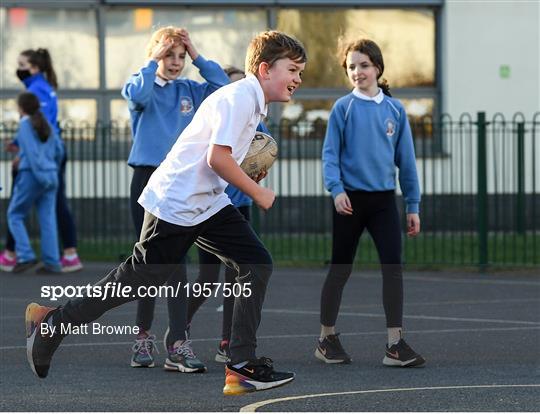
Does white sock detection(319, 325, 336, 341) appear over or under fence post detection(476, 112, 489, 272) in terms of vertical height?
under

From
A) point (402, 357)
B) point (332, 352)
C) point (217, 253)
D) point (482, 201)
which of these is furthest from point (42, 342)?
point (482, 201)

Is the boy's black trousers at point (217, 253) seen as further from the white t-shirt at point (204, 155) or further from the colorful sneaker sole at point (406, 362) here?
the colorful sneaker sole at point (406, 362)

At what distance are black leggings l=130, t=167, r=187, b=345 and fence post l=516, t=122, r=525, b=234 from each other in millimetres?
8849

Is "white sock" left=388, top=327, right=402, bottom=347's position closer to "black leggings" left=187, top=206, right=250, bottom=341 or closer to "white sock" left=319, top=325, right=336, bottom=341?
"white sock" left=319, top=325, right=336, bottom=341

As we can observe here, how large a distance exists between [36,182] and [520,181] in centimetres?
600

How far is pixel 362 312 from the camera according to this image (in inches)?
452

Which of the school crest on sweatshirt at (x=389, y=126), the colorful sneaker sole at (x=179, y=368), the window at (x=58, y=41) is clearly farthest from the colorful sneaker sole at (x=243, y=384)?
the window at (x=58, y=41)

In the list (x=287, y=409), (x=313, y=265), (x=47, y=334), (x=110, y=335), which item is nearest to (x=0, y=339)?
(x=110, y=335)

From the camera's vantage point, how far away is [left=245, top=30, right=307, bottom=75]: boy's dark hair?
6961 millimetres

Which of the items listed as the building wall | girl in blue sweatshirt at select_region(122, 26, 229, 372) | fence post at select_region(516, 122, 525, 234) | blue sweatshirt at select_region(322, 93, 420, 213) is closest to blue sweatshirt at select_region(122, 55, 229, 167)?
girl in blue sweatshirt at select_region(122, 26, 229, 372)

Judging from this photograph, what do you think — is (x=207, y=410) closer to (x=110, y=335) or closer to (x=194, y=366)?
(x=194, y=366)

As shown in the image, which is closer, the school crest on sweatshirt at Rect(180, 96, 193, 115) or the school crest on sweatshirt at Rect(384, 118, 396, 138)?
the school crest on sweatshirt at Rect(180, 96, 193, 115)

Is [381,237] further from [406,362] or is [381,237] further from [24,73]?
[24,73]

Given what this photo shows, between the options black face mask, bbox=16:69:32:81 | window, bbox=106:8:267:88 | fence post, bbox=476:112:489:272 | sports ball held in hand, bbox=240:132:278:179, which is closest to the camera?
sports ball held in hand, bbox=240:132:278:179
